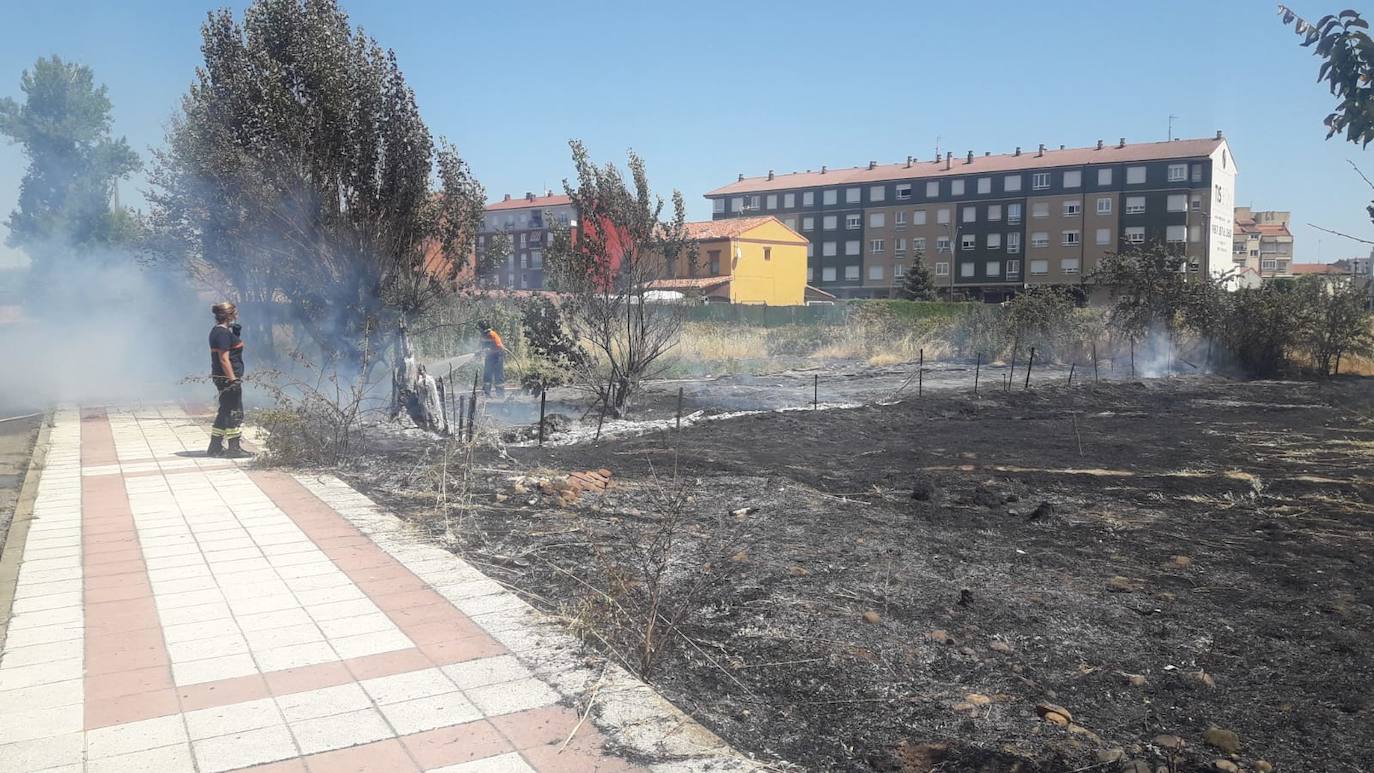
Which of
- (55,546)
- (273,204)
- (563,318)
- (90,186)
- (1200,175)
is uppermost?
(1200,175)

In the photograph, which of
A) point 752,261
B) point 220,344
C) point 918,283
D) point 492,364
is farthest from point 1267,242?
point 220,344

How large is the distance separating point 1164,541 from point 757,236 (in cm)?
5479

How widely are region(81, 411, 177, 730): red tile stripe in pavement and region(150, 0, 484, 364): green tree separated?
5.24 m

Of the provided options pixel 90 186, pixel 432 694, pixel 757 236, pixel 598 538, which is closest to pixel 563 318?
pixel 598 538

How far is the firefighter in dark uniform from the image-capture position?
1000 cm

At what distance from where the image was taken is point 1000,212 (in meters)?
72.8

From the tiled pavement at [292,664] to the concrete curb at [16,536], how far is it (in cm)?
7

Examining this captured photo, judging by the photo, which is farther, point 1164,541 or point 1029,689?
point 1164,541

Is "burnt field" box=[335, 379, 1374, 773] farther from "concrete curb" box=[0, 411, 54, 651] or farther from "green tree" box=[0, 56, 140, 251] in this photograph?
"green tree" box=[0, 56, 140, 251]

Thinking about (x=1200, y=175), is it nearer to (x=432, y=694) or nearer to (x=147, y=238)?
(x=147, y=238)

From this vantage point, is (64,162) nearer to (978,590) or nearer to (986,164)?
(978,590)

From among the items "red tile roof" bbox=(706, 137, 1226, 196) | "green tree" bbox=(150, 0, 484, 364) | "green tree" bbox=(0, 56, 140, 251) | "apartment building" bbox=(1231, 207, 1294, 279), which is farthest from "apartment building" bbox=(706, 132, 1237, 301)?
"green tree" bbox=(150, 0, 484, 364)

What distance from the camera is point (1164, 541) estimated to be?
21.7 feet

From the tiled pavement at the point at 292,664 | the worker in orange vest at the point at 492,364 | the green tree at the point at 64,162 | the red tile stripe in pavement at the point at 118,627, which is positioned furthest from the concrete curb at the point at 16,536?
the green tree at the point at 64,162
